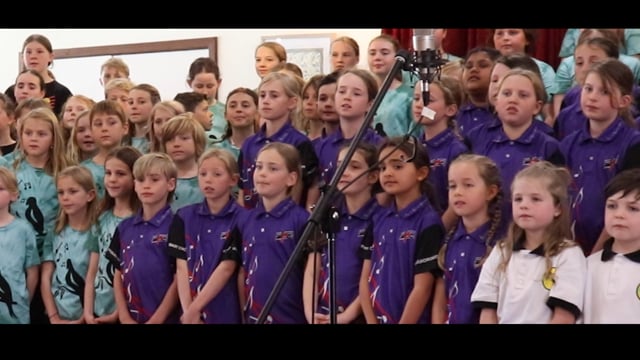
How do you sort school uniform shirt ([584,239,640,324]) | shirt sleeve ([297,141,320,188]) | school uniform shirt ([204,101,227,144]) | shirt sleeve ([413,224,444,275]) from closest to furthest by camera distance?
school uniform shirt ([584,239,640,324])
shirt sleeve ([413,224,444,275])
shirt sleeve ([297,141,320,188])
school uniform shirt ([204,101,227,144])

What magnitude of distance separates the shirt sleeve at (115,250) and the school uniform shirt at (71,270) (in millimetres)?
140

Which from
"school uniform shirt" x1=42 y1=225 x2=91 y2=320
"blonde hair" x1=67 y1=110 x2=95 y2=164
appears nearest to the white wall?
"blonde hair" x1=67 y1=110 x2=95 y2=164

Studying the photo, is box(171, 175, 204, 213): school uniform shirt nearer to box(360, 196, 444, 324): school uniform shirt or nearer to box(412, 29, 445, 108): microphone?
box(360, 196, 444, 324): school uniform shirt

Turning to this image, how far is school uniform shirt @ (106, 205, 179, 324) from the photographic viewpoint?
4.29 m

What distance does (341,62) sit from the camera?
5461 millimetres

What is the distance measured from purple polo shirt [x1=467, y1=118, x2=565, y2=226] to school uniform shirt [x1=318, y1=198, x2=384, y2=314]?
0.44 metres

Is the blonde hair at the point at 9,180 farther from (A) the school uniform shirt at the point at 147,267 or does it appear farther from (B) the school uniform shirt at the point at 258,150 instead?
(B) the school uniform shirt at the point at 258,150

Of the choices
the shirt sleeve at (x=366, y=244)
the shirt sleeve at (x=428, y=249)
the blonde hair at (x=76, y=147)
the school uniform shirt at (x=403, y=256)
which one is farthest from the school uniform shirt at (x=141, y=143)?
the shirt sleeve at (x=428, y=249)

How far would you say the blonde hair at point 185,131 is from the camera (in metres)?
4.57

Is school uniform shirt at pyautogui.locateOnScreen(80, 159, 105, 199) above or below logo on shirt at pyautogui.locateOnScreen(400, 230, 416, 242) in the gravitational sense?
above

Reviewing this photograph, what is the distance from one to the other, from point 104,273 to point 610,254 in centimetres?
210

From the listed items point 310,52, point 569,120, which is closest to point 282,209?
point 569,120
